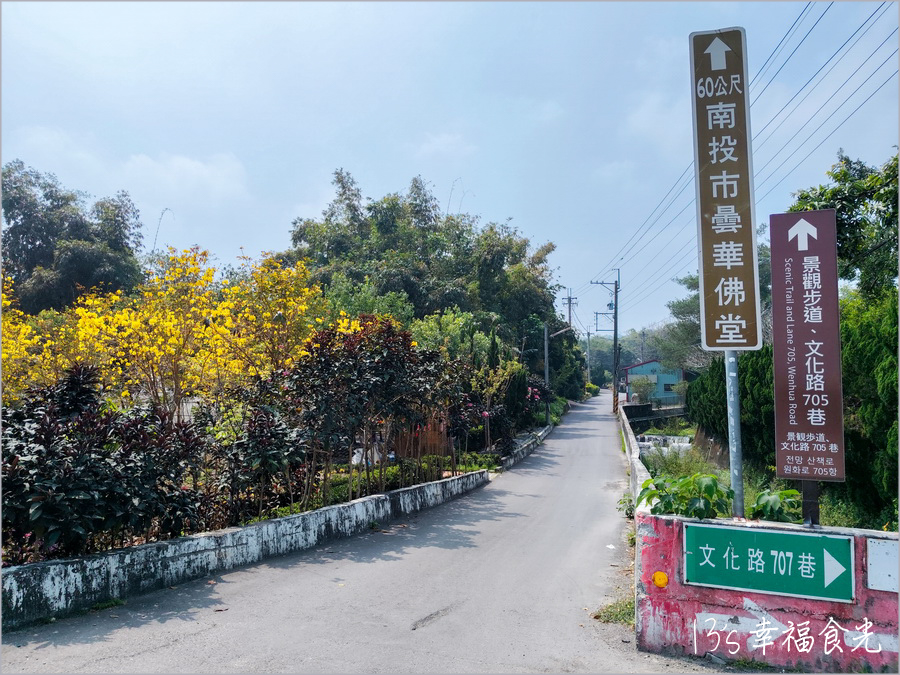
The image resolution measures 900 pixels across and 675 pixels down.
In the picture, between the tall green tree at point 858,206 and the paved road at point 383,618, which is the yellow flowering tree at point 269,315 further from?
the tall green tree at point 858,206

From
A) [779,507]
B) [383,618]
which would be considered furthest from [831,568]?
[383,618]

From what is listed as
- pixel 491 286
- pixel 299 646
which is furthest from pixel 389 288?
pixel 299 646

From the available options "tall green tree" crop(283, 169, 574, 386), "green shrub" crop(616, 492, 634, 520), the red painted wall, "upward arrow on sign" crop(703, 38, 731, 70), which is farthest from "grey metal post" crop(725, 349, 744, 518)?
"tall green tree" crop(283, 169, 574, 386)

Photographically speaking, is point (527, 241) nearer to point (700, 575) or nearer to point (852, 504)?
point (852, 504)

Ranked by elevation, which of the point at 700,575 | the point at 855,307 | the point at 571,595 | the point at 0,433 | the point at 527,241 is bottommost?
the point at 571,595

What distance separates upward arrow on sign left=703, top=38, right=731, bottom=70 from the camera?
5348 mm

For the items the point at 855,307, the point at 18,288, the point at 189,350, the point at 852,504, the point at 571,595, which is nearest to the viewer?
the point at 571,595

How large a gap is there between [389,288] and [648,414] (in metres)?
19.4

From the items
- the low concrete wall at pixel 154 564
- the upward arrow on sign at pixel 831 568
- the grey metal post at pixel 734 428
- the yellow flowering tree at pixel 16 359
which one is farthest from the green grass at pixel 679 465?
the yellow flowering tree at pixel 16 359

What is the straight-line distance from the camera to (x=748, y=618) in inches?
176

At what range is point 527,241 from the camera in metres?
38.4

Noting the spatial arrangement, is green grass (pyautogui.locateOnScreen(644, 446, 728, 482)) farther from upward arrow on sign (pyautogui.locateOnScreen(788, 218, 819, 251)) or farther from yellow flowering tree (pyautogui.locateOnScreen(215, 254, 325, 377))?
yellow flowering tree (pyautogui.locateOnScreen(215, 254, 325, 377))

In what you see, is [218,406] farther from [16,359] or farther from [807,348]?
[807,348]

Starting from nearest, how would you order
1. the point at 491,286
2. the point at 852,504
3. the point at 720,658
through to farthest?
the point at 720,658
the point at 852,504
the point at 491,286
